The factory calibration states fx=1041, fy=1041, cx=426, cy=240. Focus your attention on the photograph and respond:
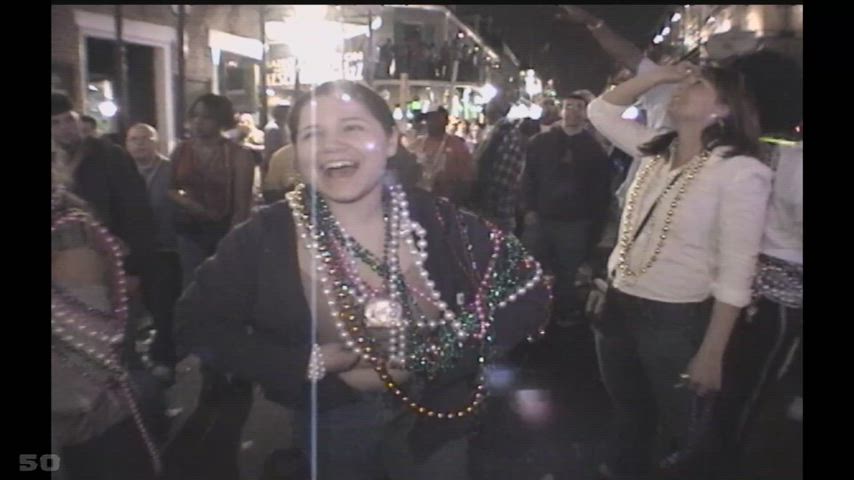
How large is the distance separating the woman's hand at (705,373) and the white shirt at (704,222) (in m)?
0.14

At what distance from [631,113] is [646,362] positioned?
56 centimetres

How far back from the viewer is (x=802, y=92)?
220 centimetres

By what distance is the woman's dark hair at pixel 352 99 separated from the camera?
2098mm

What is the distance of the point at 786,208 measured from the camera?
221 cm

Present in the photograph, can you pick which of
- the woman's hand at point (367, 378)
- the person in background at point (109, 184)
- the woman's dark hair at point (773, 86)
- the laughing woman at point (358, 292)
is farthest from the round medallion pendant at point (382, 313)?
the woman's dark hair at point (773, 86)

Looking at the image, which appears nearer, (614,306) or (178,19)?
(178,19)

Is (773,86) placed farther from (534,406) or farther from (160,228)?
(160,228)

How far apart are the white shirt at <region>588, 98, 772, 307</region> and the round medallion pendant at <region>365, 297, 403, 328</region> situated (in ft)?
1.57

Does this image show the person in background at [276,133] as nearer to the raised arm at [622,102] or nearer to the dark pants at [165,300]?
the dark pants at [165,300]

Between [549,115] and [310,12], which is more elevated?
[310,12]

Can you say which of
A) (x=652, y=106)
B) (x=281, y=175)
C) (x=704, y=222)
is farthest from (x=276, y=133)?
(x=704, y=222)
